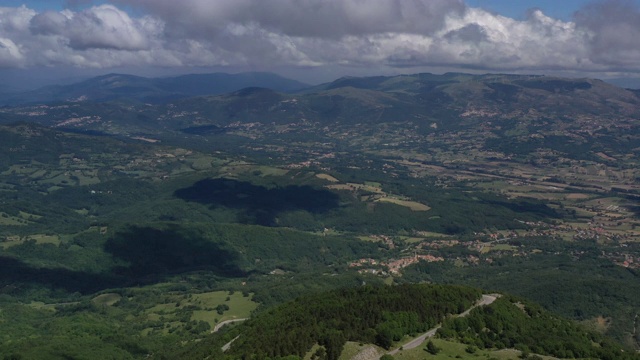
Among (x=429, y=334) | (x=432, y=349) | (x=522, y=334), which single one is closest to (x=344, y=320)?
(x=429, y=334)

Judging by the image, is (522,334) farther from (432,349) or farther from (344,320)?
(344,320)

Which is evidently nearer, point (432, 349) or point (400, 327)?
point (432, 349)

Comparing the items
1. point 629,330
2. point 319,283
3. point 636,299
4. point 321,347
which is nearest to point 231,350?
point 321,347

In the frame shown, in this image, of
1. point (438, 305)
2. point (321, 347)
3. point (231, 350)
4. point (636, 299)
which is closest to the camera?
point (321, 347)

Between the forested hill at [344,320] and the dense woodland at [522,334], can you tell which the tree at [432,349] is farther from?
the dense woodland at [522,334]

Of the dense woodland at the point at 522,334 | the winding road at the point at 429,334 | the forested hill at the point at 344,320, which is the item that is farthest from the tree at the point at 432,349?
the dense woodland at the point at 522,334

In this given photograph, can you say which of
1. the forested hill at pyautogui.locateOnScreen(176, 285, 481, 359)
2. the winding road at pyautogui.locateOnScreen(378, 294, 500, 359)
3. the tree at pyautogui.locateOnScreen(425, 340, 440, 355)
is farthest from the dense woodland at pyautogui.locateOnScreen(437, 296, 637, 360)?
the tree at pyautogui.locateOnScreen(425, 340, 440, 355)

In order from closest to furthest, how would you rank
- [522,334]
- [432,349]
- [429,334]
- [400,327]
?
[432,349] < [400,327] < [429,334] < [522,334]

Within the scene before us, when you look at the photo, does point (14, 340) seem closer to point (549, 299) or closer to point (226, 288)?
point (226, 288)

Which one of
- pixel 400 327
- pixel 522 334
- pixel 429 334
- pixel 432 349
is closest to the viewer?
pixel 432 349

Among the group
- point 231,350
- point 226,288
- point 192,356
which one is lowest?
point 226,288

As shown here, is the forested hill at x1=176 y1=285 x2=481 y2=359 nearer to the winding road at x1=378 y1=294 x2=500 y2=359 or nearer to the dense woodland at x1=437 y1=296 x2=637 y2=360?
the winding road at x1=378 y1=294 x2=500 y2=359
